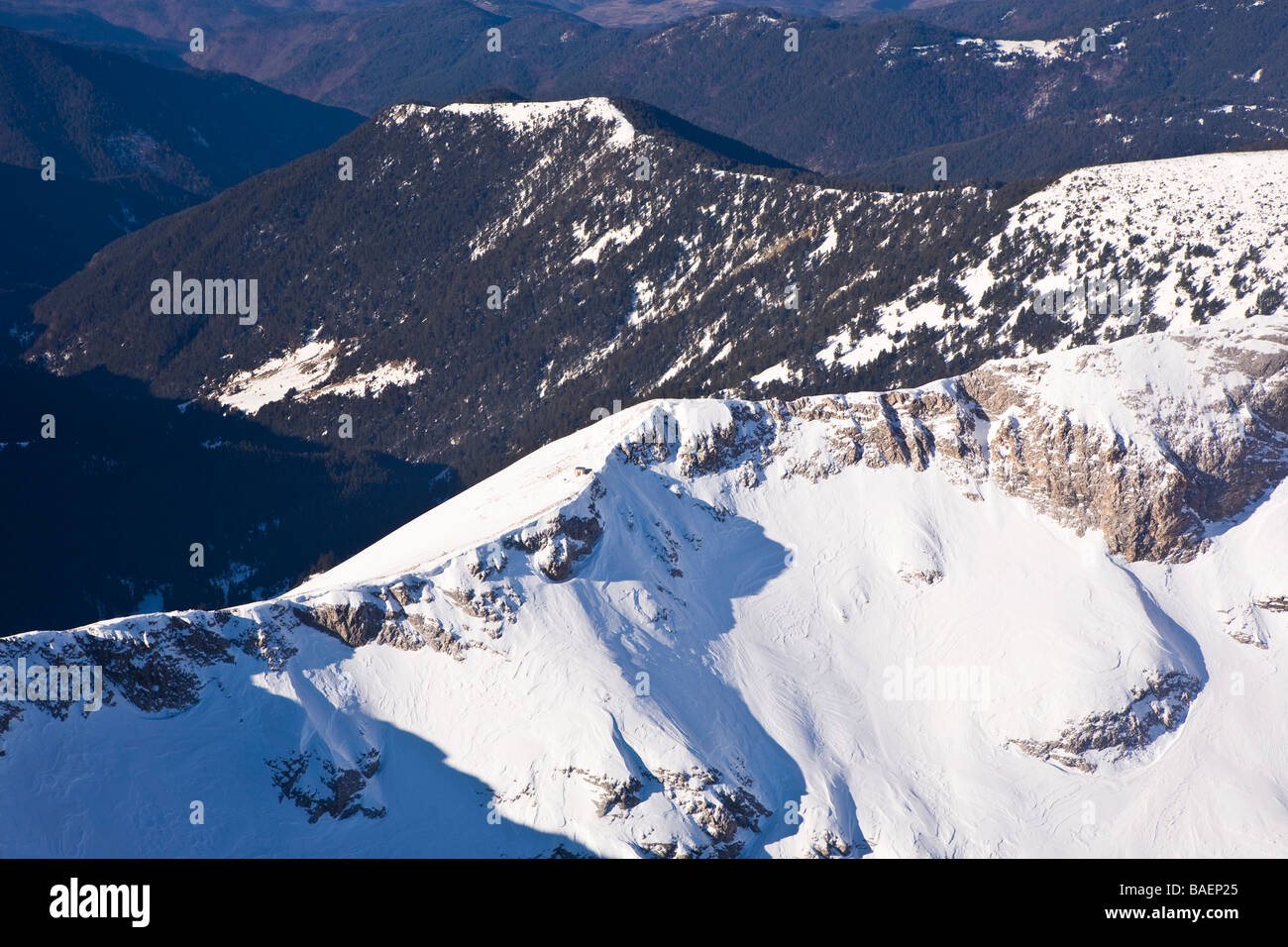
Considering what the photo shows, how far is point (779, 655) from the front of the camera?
116m

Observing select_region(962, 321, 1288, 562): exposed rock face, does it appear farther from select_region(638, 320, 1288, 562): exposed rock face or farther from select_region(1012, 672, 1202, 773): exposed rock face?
select_region(1012, 672, 1202, 773): exposed rock face

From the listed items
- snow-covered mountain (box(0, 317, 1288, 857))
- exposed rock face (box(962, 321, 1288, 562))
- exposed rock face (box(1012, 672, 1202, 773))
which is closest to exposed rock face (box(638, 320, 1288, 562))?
exposed rock face (box(962, 321, 1288, 562))

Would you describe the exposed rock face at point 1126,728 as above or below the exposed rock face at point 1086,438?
below

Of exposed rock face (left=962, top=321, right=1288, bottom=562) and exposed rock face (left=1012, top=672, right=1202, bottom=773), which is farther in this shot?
exposed rock face (left=962, top=321, right=1288, bottom=562)

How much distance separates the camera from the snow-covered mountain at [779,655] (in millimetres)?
96688

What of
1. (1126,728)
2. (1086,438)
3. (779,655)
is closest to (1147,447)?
(1086,438)

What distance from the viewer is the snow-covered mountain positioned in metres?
96.7

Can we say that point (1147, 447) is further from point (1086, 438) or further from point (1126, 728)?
point (1126, 728)

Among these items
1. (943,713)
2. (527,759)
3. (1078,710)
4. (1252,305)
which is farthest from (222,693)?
(1252,305)

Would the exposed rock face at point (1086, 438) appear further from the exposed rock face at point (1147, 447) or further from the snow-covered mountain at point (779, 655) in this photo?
the snow-covered mountain at point (779, 655)

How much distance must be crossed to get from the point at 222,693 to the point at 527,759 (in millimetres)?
22838

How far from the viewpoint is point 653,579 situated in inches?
4633

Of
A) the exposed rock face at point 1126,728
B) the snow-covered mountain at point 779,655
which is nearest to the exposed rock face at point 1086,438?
the snow-covered mountain at point 779,655

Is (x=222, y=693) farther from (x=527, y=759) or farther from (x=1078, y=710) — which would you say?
(x=1078, y=710)
